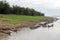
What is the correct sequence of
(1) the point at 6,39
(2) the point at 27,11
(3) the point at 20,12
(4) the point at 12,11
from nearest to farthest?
(1) the point at 6,39, (4) the point at 12,11, (3) the point at 20,12, (2) the point at 27,11

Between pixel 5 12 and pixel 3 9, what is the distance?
3.72m

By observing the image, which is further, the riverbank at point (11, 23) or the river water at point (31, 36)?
the riverbank at point (11, 23)

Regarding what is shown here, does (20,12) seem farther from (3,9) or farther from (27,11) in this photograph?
(3,9)

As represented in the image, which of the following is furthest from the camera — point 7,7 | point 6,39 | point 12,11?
point 12,11

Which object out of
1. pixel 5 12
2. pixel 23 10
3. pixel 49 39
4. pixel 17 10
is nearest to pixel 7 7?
pixel 5 12

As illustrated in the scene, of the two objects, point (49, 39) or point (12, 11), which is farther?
point (12, 11)

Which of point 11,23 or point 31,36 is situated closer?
point 31,36

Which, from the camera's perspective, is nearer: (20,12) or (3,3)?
(3,3)

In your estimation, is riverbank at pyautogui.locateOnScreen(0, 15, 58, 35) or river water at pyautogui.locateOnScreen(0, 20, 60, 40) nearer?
river water at pyautogui.locateOnScreen(0, 20, 60, 40)

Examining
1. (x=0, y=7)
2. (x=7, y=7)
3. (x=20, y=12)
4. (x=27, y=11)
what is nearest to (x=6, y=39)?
(x=0, y=7)

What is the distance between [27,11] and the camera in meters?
136

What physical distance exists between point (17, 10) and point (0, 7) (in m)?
22.7

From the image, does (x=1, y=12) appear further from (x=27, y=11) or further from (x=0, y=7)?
(x=27, y=11)

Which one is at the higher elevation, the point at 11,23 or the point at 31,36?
the point at 31,36
